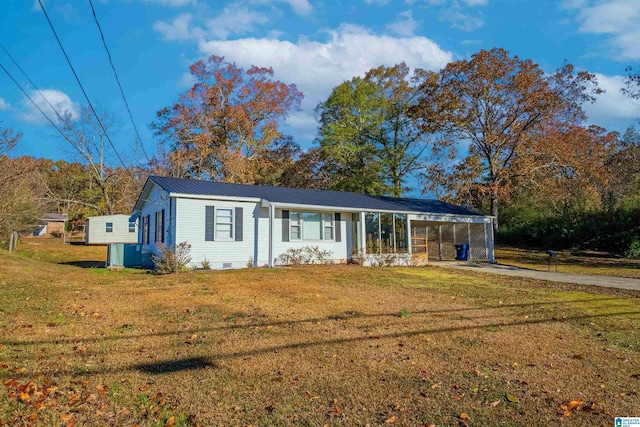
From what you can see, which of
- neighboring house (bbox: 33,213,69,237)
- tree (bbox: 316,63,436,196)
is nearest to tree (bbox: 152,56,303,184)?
tree (bbox: 316,63,436,196)

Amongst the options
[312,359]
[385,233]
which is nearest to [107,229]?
[385,233]

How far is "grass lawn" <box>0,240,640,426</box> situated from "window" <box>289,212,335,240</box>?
25.5 ft

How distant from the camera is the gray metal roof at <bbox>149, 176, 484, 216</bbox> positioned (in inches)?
639

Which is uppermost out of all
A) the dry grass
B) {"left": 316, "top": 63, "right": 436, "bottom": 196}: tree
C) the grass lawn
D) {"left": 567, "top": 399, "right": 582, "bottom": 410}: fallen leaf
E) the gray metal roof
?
{"left": 316, "top": 63, "right": 436, "bottom": 196}: tree

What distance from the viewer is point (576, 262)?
2108cm

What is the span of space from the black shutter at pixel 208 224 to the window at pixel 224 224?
0.25 m

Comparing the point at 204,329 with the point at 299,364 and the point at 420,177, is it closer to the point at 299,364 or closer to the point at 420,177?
the point at 299,364

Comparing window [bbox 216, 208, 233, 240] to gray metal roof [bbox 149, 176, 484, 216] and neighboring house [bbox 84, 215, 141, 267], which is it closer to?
gray metal roof [bbox 149, 176, 484, 216]

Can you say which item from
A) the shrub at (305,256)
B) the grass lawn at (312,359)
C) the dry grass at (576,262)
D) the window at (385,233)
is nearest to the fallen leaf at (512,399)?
the grass lawn at (312,359)

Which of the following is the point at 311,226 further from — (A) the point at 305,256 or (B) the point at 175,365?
(B) the point at 175,365

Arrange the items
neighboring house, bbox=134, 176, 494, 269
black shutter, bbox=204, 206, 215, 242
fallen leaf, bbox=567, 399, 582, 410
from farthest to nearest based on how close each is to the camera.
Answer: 1. black shutter, bbox=204, 206, 215, 242
2. neighboring house, bbox=134, 176, 494, 269
3. fallen leaf, bbox=567, 399, 582, 410

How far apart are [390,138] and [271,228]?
2109 centimetres

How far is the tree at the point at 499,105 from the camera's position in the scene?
88.1 ft

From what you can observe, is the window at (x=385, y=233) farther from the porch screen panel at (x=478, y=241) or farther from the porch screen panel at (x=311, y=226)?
the porch screen panel at (x=478, y=241)
